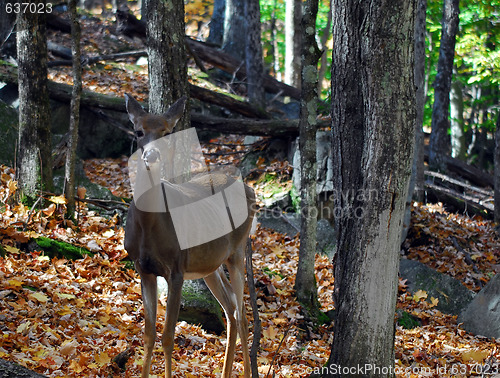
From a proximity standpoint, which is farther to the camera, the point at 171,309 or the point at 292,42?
the point at 292,42

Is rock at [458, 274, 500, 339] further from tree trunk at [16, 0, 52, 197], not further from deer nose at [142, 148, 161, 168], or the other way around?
tree trunk at [16, 0, 52, 197]

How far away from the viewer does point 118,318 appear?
6.32 m

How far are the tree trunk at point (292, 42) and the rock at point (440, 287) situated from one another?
10463mm

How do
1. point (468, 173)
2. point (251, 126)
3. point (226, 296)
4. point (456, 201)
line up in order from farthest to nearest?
point (468, 173)
point (456, 201)
point (251, 126)
point (226, 296)

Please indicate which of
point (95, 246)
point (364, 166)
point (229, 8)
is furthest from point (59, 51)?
point (364, 166)

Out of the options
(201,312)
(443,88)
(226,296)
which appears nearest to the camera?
(226,296)

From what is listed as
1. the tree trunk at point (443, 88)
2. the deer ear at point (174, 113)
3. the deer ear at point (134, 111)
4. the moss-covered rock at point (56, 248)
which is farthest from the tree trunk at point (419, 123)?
the deer ear at point (134, 111)

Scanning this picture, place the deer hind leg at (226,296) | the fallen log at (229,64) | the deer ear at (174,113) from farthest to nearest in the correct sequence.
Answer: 1. the fallen log at (229,64)
2. the deer hind leg at (226,296)
3. the deer ear at (174,113)

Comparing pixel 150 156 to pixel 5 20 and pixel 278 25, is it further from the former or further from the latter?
pixel 278 25

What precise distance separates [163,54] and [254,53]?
8885 millimetres

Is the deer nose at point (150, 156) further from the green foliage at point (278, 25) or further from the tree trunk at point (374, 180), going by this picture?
the green foliage at point (278, 25)

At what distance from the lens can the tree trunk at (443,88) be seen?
16.1 meters

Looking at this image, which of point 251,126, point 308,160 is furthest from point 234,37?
point 308,160

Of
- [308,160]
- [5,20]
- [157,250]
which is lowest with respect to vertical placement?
[157,250]
